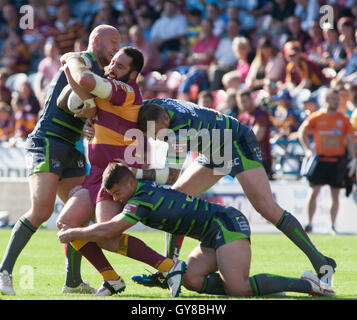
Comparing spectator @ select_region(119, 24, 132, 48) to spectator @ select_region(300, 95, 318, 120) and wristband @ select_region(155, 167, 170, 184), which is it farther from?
wristband @ select_region(155, 167, 170, 184)

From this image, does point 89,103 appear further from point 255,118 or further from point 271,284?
point 255,118

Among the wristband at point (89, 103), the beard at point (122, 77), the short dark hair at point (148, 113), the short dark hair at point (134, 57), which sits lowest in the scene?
the short dark hair at point (148, 113)

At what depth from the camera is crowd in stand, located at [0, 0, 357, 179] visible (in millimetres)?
13948

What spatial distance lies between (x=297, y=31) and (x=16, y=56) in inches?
297

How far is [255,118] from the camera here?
40.1ft

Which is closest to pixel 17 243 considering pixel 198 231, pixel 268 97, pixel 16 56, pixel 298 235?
pixel 198 231

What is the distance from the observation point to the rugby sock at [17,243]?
21.2 ft

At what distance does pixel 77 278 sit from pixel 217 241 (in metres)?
1.34

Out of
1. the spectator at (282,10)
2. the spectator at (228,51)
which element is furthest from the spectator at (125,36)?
the spectator at (282,10)

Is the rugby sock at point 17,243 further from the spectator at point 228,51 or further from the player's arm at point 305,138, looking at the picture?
the spectator at point 228,51

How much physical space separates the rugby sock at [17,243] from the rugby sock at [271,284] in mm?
1923

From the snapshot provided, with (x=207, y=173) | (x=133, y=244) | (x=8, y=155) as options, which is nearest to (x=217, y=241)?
(x=133, y=244)
